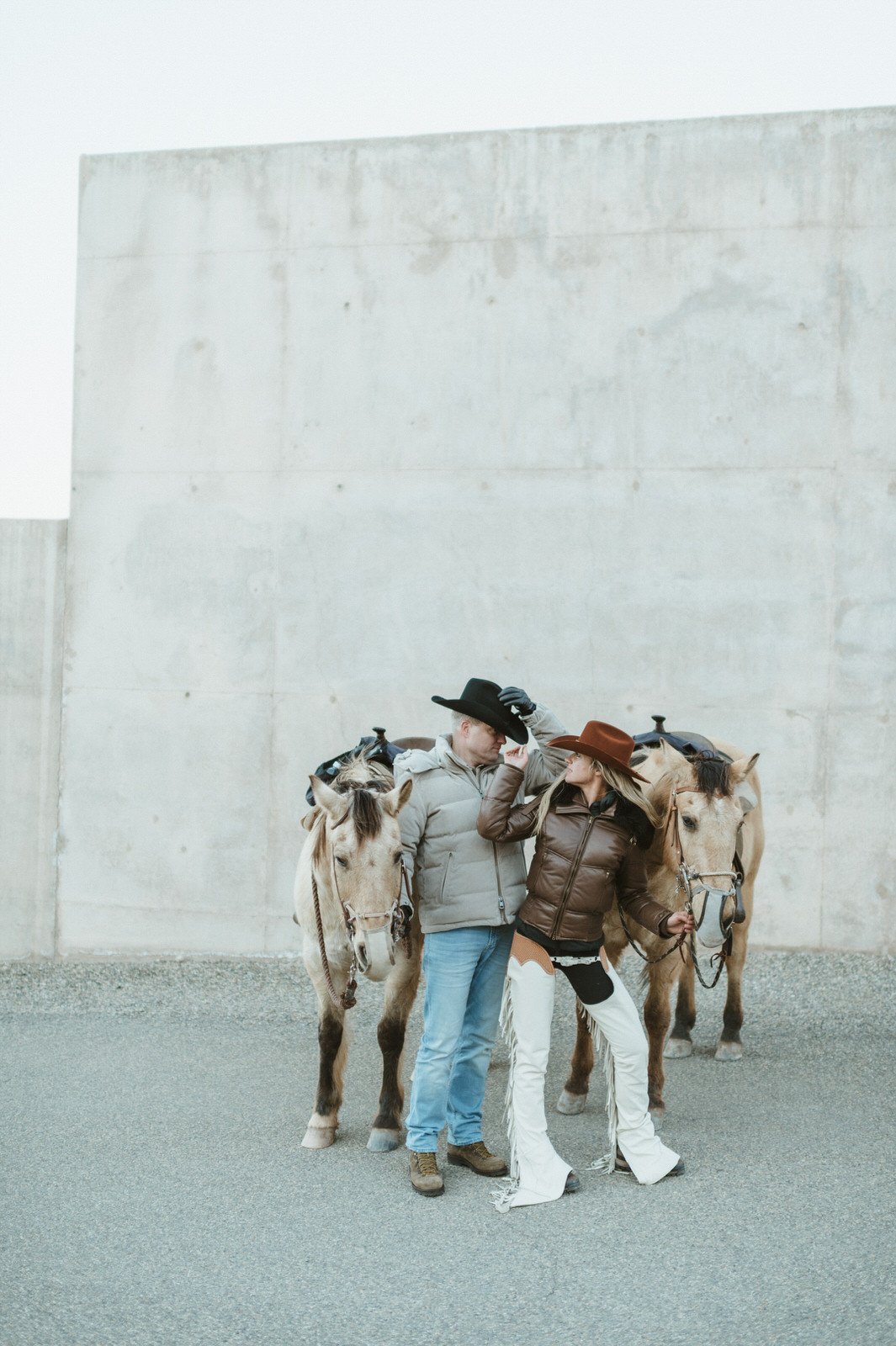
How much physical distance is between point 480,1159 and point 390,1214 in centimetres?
49

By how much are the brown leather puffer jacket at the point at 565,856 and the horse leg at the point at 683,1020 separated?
6.36ft

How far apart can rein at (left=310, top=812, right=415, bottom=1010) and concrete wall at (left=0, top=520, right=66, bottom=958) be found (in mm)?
4387

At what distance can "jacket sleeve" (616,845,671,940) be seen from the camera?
4156mm

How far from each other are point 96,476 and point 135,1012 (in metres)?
3.87

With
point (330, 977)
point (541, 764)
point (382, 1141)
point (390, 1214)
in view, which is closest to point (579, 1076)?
point (382, 1141)

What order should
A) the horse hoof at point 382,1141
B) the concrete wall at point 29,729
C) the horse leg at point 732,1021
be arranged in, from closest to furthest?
the horse hoof at point 382,1141
the horse leg at point 732,1021
the concrete wall at point 29,729

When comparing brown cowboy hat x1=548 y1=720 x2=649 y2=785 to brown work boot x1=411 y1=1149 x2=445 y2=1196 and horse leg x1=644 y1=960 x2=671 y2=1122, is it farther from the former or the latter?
brown work boot x1=411 y1=1149 x2=445 y2=1196

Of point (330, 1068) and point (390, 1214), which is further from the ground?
point (330, 1068)

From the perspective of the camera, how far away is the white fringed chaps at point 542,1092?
3955 millimetres

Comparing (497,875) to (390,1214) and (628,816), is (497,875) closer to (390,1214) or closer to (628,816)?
(628,816)

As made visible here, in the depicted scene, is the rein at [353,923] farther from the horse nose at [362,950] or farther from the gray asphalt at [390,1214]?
the gray asphalt at [390,1214]

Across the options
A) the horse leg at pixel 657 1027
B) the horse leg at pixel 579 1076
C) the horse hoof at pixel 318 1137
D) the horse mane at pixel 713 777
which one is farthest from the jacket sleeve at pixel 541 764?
the horse hoof at pixel 318 1137

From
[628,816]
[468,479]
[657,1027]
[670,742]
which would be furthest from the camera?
[468,479]

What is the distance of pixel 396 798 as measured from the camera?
4086 mm
